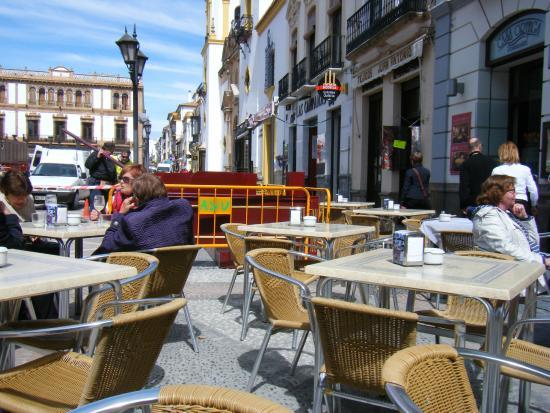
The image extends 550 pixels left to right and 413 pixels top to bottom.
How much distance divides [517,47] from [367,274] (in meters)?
7.61

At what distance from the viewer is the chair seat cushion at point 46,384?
2.05 meters

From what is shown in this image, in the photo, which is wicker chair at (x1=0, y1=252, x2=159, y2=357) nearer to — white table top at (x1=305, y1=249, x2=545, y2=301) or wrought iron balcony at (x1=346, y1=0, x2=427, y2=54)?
white table top at (x1=305, y1=249, x2=545, y2=301)

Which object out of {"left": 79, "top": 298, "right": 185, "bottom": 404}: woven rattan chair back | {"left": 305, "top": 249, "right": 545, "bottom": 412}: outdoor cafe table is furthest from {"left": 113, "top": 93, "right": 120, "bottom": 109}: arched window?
{"left": 79, "top": 298, "right": 185, "bottom": 404}: woven rattan chair back

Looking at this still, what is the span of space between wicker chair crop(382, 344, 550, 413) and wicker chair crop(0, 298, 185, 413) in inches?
32.3

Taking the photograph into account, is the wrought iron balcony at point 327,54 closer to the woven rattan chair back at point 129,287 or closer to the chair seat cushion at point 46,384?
the woven rattan chair back at point 129,287

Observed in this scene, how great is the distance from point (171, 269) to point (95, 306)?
759 millimetres

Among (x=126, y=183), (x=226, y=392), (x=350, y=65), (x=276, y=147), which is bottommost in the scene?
(x=226, y=392)

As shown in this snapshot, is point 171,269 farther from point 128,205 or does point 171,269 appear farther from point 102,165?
point 102,165

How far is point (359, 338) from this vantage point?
7.24 ft

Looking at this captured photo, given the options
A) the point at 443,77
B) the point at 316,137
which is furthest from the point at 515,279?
the point at 316,137

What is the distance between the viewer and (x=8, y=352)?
256 cm

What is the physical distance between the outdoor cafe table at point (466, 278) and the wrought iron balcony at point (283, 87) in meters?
20.1

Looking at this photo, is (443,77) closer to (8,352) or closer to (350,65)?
(350,65)

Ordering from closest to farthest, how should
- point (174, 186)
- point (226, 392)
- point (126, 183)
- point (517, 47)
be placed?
1. point (226, 392)
2. point (126, 183)
3. point (174, 186)
4. point (517, 47)
